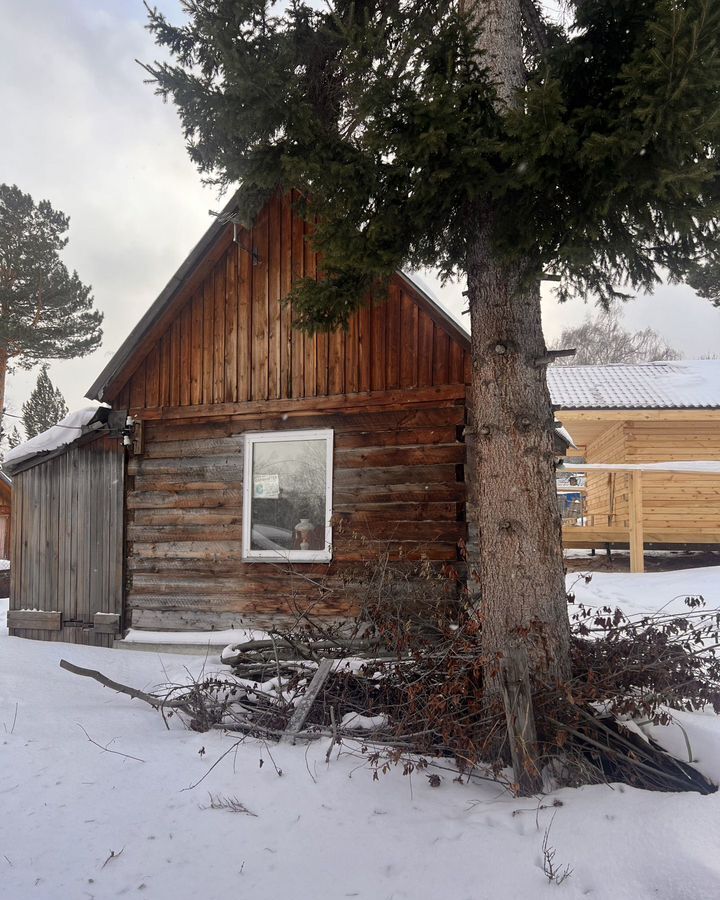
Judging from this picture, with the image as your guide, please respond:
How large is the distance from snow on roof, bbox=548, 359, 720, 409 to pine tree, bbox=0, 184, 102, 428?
16324mm

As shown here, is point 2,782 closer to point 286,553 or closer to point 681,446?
point 286,553

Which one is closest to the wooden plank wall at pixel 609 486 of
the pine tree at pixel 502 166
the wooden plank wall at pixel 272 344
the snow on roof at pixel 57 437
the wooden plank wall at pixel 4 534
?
the wooden plank wall at pixel 272 344

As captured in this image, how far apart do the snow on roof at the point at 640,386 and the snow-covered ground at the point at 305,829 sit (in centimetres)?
1143

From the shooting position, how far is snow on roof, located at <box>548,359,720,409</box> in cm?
1428

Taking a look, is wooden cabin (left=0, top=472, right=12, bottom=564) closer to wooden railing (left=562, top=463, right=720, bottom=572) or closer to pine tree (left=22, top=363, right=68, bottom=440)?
pine tree (left=22, top=363, right=68, bottom=440)

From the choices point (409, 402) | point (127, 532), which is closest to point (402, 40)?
point (409, 402)

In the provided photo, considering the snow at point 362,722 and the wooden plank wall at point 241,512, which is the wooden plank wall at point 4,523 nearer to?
the wooden plank wall at point 241,512

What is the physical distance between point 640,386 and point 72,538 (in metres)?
13.6

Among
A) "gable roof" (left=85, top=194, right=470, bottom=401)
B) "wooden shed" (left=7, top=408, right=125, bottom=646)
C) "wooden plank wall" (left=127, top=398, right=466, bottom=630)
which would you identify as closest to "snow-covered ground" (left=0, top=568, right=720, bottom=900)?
"wooden plank wall" (left=127, top=398, right=466, bottom=630)

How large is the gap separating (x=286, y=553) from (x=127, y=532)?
8.19 feet

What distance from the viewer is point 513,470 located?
3955mm

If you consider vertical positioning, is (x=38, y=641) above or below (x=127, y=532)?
below

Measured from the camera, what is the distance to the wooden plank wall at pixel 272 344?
6922 millimetres

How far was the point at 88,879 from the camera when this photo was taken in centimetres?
262
